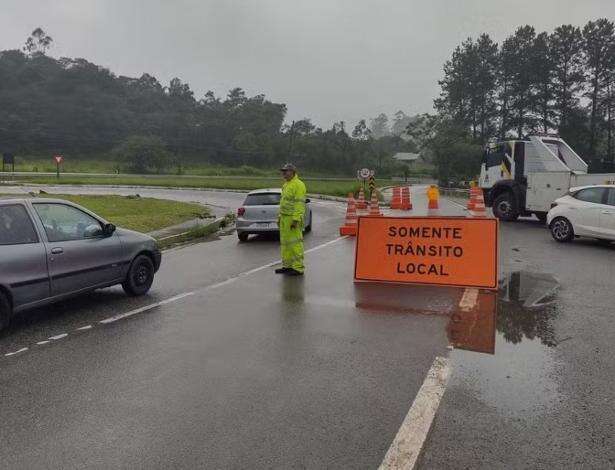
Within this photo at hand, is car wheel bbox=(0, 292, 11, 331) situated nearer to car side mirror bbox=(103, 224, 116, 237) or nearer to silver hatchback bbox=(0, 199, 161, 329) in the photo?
silver hatchback bbox=(0, 199, 161, 329)

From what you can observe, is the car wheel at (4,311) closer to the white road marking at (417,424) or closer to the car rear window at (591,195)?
the white road marking at (417,424)

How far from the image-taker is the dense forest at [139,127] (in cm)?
8538

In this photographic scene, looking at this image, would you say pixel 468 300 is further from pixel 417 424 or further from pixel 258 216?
pixel 258 216

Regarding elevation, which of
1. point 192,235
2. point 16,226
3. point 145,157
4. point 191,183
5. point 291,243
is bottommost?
point 192,235

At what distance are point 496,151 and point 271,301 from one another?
14.5 m

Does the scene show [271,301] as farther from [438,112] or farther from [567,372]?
[438,112]

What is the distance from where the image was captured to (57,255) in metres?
6.52

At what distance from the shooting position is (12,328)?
6.31 meters

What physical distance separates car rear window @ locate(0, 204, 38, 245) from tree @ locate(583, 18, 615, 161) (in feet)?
228

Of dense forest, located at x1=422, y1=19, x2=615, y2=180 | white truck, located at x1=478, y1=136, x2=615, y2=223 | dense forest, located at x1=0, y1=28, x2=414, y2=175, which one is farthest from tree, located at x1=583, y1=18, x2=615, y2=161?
white truck, located at x1=478, y1=136, x2=615, y2=223

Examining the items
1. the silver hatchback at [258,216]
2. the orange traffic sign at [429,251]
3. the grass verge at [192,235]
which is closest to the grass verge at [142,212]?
the grass verge at [192,235]

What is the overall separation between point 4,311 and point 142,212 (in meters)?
15.2

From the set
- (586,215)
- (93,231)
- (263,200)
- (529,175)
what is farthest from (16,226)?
(529,175)

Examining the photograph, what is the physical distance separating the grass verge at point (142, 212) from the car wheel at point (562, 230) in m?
10.8
